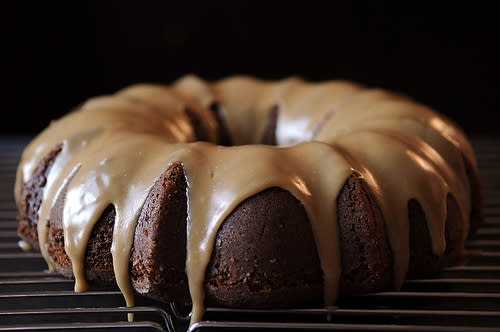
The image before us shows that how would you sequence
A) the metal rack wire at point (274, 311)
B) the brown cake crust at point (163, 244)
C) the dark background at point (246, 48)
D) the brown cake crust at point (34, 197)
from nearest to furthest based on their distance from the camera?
the metal rack wire at point (274, 311)
the brown cake crust at point (163, 244)
the brown cake crust at point (34, 197)
the dark background at point (246, 48)

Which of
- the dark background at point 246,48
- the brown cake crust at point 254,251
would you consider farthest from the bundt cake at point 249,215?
the dark background at point 246,48

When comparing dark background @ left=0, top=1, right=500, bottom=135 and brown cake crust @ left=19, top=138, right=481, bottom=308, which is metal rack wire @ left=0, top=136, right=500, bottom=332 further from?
dark background @ left=0, top=1, right=500, bottom=135

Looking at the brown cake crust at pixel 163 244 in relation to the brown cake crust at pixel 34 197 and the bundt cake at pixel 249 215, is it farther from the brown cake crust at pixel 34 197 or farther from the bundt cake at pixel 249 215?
the brown cake crust at pixel 34 197

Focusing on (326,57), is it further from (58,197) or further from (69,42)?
(58,197)

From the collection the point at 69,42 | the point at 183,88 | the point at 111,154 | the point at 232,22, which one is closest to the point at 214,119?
the point at 183,88

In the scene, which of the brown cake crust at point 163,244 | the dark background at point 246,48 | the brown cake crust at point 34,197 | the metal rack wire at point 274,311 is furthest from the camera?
the dark background at point 246,48
